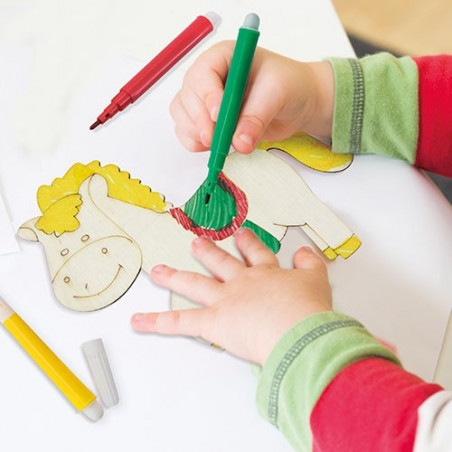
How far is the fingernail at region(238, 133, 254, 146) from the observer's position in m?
0.54

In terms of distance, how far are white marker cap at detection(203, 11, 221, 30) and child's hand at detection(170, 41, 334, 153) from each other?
8 cm

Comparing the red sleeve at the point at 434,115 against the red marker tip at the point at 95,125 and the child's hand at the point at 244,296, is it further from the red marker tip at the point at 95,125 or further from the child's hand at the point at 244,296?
the red marker tip at the point at 95,125

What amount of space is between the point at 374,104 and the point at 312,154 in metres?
0.07

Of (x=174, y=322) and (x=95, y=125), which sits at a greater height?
(x=95, y=125)

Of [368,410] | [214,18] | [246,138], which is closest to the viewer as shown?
[368,410]

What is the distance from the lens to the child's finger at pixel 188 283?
0.50 m

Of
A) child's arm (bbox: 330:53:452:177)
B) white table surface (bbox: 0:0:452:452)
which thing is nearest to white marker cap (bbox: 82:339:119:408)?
white table surface (bbox: 0:0:452:452)

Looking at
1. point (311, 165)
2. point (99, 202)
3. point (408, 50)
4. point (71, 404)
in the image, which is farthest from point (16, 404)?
point (408, 50)

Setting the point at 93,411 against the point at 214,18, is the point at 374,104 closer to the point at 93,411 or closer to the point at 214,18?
the point at 214,18

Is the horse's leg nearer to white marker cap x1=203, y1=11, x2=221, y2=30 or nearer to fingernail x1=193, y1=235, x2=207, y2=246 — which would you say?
fingernail x1=193, y1=235, x2=207, y2=246

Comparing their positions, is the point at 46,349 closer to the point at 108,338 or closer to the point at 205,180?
the point at 108,338

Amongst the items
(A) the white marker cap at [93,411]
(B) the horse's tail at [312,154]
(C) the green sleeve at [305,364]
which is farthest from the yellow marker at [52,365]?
(B) the horse's tail at [312,154]

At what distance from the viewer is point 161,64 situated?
63 cm

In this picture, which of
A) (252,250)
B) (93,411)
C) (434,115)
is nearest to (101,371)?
(93,411)
